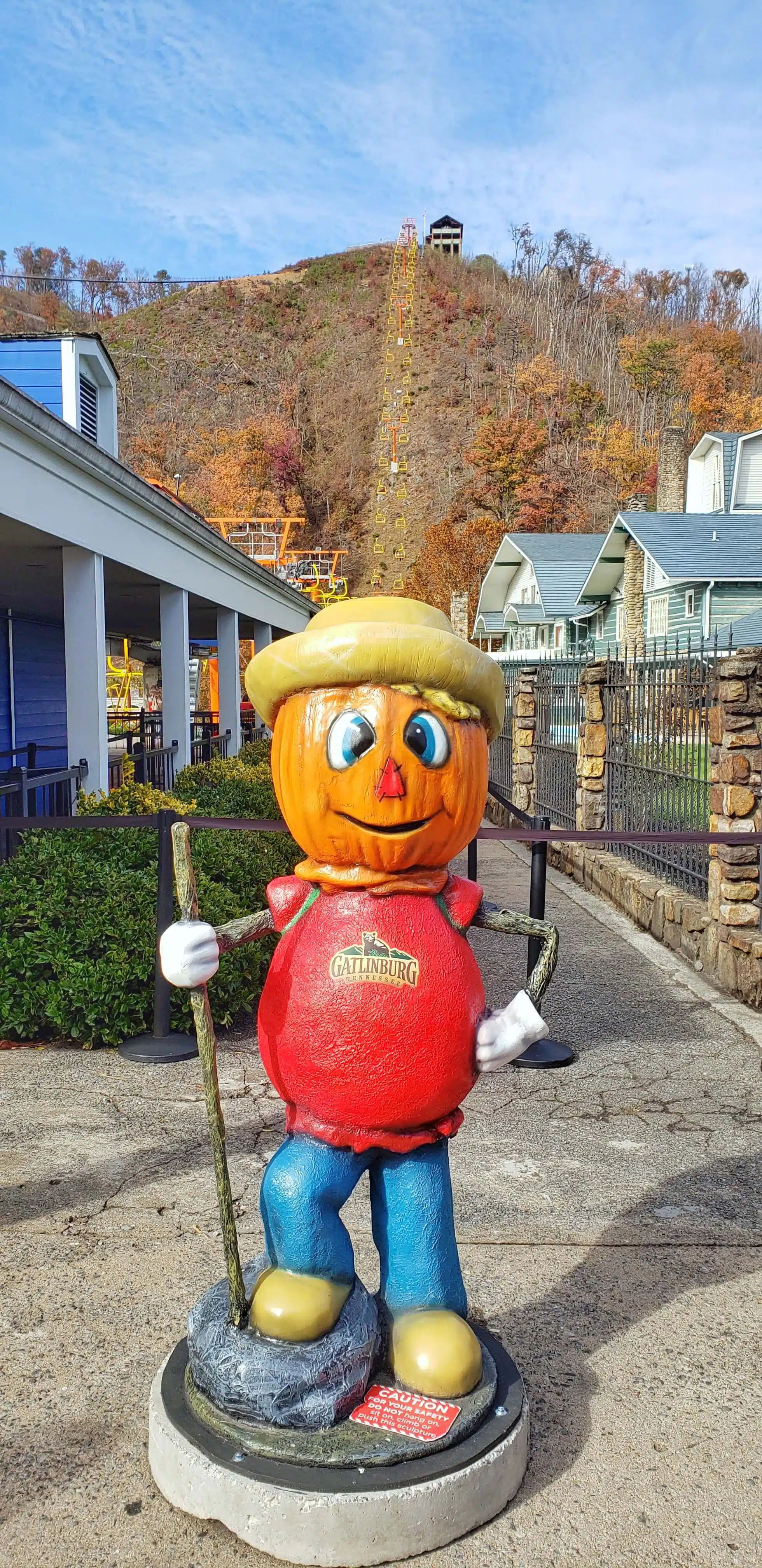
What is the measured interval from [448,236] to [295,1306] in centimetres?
9868

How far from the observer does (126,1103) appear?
4.54 metres

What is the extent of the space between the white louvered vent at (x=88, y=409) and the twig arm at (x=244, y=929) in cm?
980

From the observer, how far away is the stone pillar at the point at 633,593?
26.4 metres

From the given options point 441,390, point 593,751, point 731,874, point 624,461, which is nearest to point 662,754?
point 593,751

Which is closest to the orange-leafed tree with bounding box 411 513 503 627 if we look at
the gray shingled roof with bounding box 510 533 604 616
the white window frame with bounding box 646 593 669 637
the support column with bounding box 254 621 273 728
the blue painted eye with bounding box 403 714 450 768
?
the gray shingled roof with bounding box 510 533 604 616

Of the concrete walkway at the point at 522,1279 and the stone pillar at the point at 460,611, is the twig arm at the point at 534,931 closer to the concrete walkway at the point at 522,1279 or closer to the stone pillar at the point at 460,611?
the concrete walkway at the point at 522,1279

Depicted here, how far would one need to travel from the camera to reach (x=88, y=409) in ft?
38.4

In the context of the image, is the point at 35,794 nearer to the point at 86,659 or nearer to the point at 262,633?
the point at 86,659

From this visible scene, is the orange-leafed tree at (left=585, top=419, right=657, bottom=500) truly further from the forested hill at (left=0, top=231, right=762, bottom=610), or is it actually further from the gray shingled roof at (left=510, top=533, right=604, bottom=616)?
the gray shingled roof at (left=510, top=533, right=604, bottom=616)

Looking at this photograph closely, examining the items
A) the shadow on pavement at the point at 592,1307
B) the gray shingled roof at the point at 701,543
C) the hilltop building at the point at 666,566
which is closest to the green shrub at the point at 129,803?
the shadow on pavement at the point at 592,1307

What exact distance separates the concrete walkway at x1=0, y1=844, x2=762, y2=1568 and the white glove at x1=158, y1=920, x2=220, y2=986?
1.12 m

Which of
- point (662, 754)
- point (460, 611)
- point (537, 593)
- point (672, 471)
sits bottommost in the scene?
point (662, 754)

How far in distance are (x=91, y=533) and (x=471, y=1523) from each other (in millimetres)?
6858

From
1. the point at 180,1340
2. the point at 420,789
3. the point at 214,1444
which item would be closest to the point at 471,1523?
the point at 214,1444
